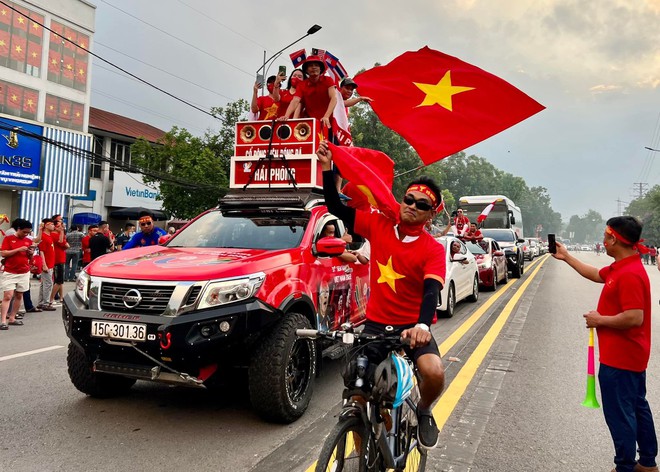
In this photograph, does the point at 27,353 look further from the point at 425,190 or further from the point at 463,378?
the point at 425,190

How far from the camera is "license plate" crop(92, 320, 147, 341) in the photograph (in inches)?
141

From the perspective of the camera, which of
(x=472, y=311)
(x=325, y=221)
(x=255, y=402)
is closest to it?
(x=255, y=402)

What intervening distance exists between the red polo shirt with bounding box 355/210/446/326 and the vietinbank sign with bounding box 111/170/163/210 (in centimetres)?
2918

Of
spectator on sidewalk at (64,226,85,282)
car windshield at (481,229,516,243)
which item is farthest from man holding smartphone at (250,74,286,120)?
car windshield at (481,229,516,243)

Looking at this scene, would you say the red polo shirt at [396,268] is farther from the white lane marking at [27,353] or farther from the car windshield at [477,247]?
the car windshield at [477,247]

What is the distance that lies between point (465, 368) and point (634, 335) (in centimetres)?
302

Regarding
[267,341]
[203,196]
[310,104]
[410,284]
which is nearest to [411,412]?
[410,284]

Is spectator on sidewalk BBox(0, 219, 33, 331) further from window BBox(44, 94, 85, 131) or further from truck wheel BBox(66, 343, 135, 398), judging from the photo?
window BBox(44, 94, 85, 131)

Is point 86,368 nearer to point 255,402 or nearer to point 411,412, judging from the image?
point 255,402

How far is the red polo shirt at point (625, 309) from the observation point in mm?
2947

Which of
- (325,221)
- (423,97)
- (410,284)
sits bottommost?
(410,284)

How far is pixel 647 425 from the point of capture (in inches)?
121

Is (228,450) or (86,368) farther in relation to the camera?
(86,368)

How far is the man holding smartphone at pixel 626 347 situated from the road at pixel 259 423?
1.88ft
